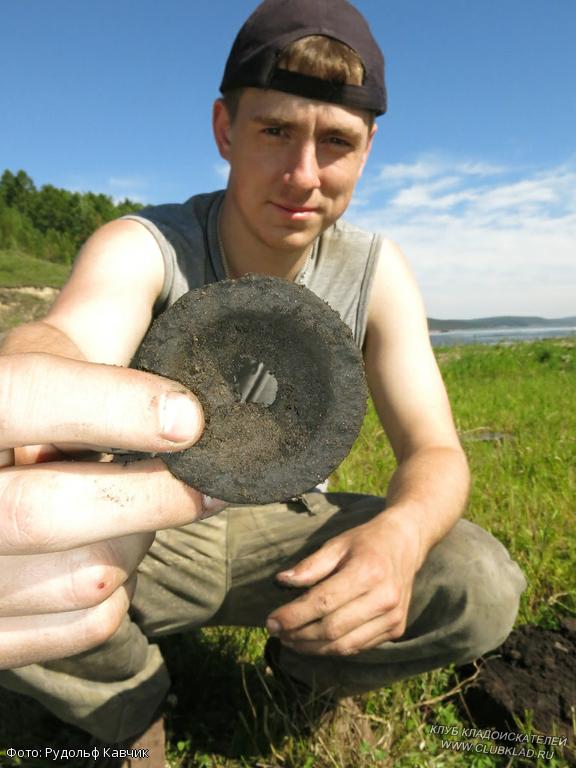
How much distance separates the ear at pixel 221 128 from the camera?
2.89 meters

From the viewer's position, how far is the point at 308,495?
3.00m

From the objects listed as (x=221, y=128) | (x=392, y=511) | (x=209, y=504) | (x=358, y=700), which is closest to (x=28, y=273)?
(x=221, y=128)

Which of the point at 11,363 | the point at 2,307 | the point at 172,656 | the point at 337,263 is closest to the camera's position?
the point at 11,363

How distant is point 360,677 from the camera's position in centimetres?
262

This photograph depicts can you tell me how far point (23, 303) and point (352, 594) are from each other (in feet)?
88.1

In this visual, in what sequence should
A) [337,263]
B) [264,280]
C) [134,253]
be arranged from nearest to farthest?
1. [264,280]
2. [134,253]
3. [337,263]

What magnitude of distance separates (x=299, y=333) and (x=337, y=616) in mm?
1013

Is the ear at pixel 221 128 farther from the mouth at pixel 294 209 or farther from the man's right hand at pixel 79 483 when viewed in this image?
the man's right hand at pixel 79 483

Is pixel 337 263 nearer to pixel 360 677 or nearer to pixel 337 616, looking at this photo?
pixel 337 616

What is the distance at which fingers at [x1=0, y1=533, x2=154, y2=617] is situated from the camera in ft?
4.91

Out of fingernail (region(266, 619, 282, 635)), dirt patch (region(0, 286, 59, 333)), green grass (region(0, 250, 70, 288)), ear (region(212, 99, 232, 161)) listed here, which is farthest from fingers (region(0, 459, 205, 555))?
green grass (region(0, 250, 70, 288))

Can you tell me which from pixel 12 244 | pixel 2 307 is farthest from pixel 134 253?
pixel 12 244

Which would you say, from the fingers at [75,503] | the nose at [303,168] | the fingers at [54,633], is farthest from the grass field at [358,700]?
the nose at [303,168]

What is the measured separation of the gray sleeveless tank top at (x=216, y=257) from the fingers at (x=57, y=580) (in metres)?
1.33
